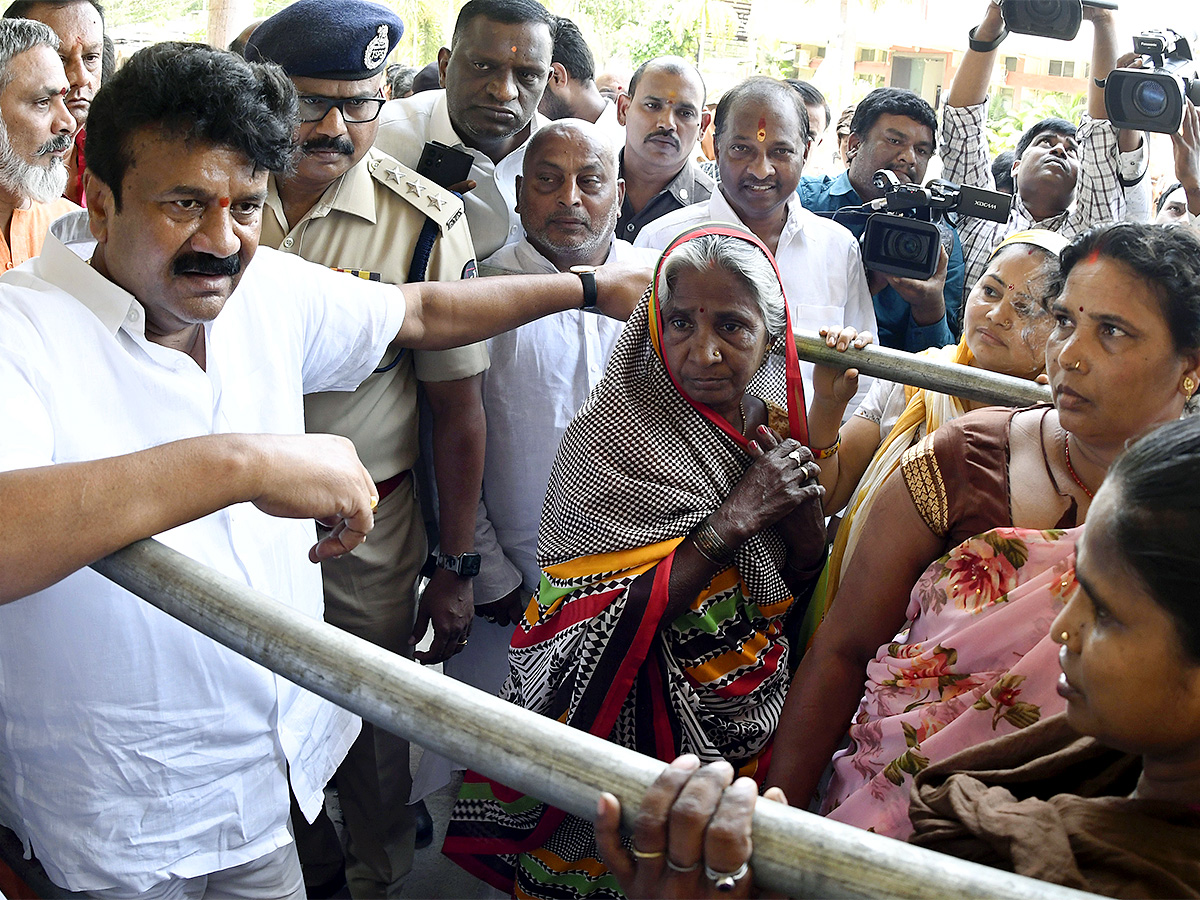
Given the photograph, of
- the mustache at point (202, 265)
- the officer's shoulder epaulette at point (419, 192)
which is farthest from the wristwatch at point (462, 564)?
the mustache at point (202, 265)

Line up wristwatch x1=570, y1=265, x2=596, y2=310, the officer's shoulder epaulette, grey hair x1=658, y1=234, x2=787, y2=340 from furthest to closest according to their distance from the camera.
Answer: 1. the officer's shoulder epaulette
2. wristwatch x1=570, y1=265, x2=596, y2=310
3. grey hair x1=658, y1=234, x2=787, y2=340

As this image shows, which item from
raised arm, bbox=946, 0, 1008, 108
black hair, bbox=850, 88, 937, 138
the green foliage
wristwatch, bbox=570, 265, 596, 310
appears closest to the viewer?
wristwatch, bbox=570, 265, 596, 310

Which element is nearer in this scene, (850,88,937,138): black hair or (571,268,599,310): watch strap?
(571,268,599,310): watch strap

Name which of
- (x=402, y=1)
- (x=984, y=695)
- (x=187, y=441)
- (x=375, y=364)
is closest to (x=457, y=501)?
(x=375, y=364)

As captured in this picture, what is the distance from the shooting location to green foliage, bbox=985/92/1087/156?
21922 mm

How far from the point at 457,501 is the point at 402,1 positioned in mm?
22199

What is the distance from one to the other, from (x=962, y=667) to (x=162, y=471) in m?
1.20

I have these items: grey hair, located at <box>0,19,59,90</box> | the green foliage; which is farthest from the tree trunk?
the green foliage

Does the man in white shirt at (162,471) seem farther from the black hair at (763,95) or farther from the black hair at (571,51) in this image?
the black hair at (571,51)

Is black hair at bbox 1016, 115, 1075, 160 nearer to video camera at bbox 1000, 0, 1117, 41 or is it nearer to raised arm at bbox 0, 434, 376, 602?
video camera at bbox 1000, 0, 1117, 41

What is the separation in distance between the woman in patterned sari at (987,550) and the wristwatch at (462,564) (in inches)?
40.1

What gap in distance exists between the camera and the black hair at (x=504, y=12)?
9.75 feet

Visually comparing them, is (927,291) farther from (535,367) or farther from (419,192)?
(419,192)

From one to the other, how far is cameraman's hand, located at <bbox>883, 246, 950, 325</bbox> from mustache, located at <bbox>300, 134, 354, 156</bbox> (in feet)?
5.84
